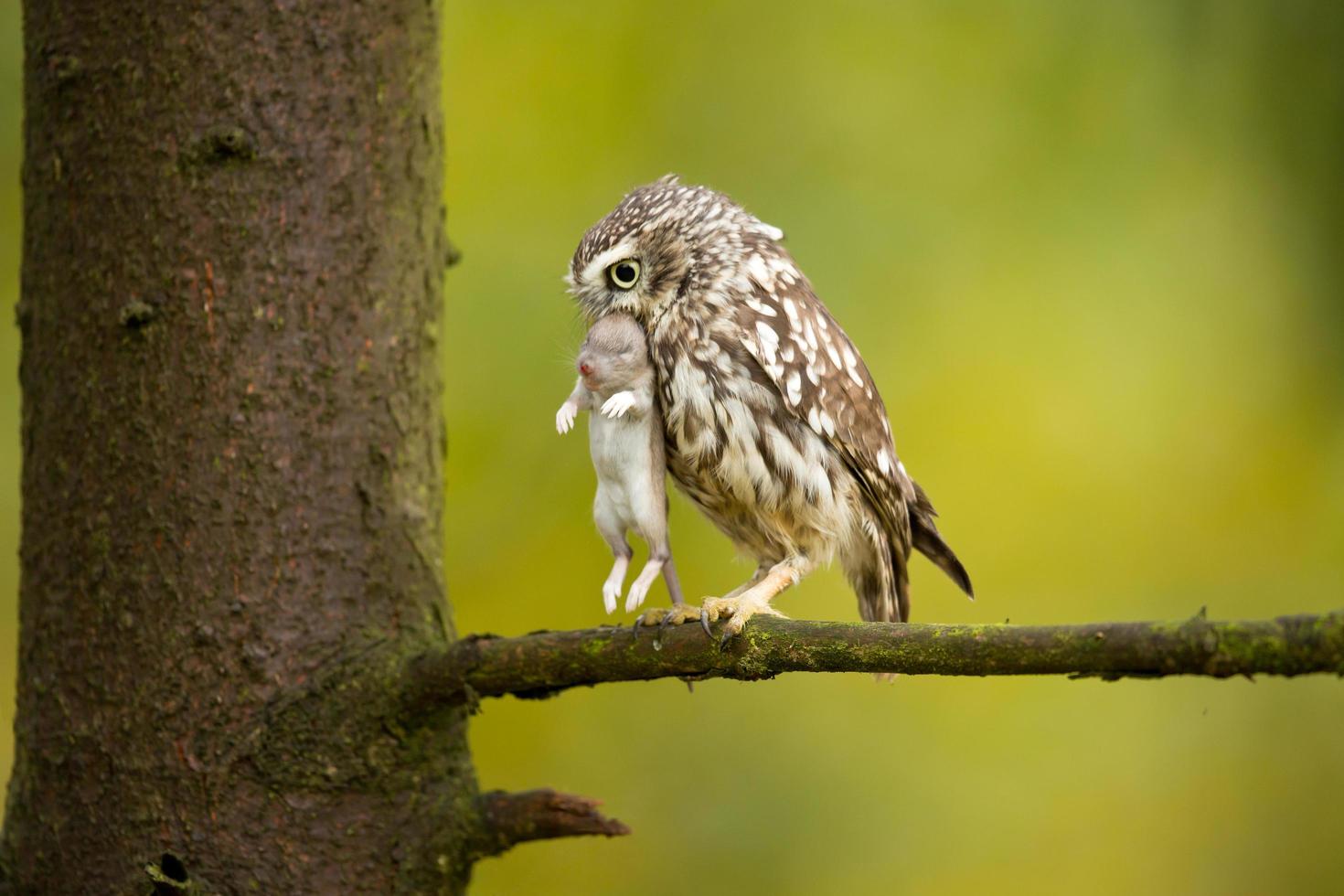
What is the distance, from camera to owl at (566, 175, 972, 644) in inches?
111

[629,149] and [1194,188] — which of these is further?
[1194,188]

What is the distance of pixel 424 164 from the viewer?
97.6 inches

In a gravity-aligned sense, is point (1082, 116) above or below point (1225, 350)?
above

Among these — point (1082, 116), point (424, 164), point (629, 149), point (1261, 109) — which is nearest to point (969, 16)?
point (1082, 116)

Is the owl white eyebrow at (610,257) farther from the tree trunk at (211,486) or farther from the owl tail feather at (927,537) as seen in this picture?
the owl tail feather at (927,537)

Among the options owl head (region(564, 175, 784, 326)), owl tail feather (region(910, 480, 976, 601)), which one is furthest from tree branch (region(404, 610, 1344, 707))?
owl tail feather (region(910, 480, 976, 601))

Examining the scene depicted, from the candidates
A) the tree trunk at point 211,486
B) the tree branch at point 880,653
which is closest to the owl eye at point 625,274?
the tree trunk at point 211,486

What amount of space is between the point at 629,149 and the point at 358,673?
9.67ft

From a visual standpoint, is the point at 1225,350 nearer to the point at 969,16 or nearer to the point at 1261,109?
the point at 1261,109

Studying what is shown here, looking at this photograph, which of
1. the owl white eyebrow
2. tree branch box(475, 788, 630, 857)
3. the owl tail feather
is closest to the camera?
tree branch box(475, 788, 630, 857)

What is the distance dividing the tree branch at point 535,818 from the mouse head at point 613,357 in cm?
81

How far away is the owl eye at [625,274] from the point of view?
2.87 m

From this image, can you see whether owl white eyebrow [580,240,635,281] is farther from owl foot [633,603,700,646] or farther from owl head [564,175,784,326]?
owl foot [633,603,700,646]

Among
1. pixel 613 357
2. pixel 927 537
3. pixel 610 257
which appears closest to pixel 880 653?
pixel 613 357
